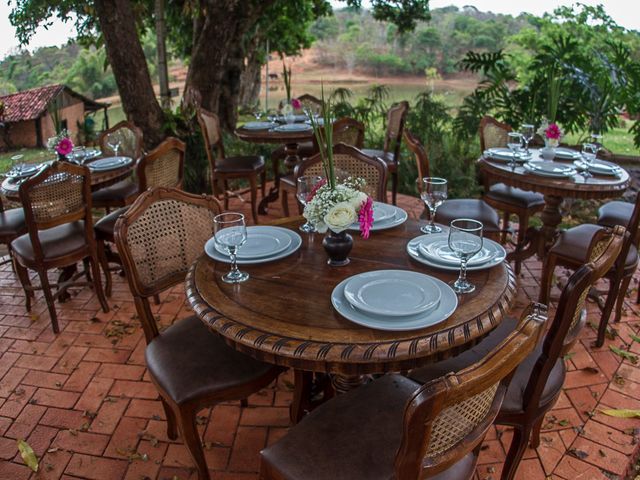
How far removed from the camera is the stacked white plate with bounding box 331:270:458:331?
1.32m

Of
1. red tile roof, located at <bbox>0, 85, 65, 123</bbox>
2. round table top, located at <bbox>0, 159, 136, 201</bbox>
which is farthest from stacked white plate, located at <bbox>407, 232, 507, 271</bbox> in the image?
red tile roof, located at <bbox>0, 85, 65, 123</bbox>

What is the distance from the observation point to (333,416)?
4.66 feet

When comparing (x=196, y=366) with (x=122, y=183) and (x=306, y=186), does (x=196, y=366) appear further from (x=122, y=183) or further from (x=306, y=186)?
(x=122, y=183)

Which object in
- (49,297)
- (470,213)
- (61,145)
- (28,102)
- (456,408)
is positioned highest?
(28,102)

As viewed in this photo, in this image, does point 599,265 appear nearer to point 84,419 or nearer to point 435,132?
point 84,419

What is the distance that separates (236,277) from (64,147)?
7.72 feet

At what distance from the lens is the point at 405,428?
913 millimetres

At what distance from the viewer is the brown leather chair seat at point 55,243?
8.89 feet

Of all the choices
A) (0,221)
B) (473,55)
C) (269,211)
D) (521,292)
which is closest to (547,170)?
(521,292)

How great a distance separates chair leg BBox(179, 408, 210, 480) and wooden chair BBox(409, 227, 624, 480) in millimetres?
757

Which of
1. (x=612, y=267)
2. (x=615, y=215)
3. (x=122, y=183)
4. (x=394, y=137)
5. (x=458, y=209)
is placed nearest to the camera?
(x=612, y=267)

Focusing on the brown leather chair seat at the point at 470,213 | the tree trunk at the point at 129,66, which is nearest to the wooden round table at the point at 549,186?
the brown leather chair seat at the point at 470,213

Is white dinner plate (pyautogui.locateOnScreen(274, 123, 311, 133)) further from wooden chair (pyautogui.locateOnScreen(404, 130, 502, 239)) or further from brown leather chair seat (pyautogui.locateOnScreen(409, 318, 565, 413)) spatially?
brown leather chair seat (pyautogui.locateOnScreen(409, 318, 565, 413))

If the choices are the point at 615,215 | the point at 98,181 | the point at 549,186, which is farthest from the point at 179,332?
the point at 615,215
